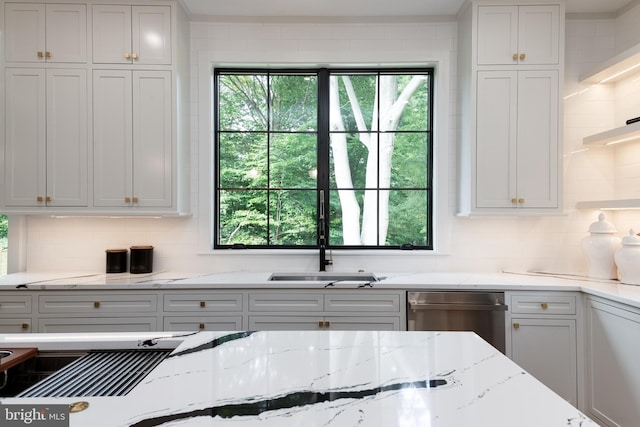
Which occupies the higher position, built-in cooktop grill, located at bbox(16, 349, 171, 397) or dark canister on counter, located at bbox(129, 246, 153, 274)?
dark canister on counter, located at bbox(129, 246, 153, 274)

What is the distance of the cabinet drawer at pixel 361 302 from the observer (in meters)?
2.67

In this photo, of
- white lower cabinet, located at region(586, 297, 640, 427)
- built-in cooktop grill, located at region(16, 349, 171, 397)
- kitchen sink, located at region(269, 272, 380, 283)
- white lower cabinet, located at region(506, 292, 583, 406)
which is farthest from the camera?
kitchen sink, located at region(269, 272, 380, 283)

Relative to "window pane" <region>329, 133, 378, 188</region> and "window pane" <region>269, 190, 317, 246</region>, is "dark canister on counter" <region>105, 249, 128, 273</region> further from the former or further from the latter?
"window pane" <region>329, 133, 378, 188</region>

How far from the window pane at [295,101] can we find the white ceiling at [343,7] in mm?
530

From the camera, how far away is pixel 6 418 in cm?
83

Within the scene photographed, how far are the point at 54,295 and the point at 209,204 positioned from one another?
1281mm

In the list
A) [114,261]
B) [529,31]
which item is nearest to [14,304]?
[114,261]

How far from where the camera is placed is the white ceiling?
9.87 ft

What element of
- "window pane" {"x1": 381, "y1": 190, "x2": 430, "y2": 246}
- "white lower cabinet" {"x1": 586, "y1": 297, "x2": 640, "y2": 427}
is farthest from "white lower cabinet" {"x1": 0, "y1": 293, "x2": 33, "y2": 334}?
"white lower cabinet" {"x1": 586, "y1": 297, "x2": 640, "y2": 427}

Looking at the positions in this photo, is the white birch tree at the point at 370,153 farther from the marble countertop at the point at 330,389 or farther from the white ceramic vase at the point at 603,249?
the marble countertop at the point at 330,389

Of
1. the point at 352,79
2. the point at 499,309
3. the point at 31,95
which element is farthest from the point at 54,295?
the point at 499,309

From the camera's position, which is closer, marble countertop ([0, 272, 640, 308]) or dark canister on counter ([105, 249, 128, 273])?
marble countertop ([0, 272, 640, 308])

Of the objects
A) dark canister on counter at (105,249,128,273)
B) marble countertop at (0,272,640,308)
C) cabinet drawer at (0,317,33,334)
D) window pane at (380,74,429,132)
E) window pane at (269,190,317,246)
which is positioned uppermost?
window pane at (380,74,429,132)

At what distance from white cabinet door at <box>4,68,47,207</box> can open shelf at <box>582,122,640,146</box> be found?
430cm
